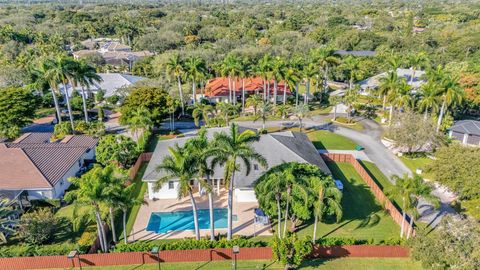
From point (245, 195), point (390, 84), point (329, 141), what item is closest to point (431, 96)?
point (390, 84)

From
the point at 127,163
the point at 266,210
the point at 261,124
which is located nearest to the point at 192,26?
the point at 261,124

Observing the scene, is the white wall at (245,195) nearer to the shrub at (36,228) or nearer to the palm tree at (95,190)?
the palm tree at (95,190)

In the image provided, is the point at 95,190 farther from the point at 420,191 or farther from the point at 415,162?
the point at 415,162

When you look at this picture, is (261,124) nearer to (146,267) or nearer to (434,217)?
(434,217)

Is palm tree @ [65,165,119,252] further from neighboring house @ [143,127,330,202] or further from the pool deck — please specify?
neighboring house @ [143,127,330,202]

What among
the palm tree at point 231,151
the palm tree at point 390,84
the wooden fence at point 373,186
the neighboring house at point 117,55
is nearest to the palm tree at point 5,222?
the palm tree at point 231,151
